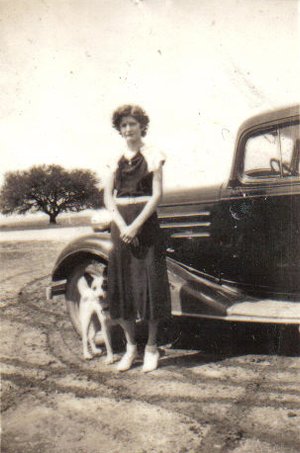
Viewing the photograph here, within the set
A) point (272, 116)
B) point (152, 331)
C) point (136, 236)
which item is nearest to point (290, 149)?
point (272, 116)

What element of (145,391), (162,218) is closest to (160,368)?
(145,391)

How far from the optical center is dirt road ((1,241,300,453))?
2389 millimetres

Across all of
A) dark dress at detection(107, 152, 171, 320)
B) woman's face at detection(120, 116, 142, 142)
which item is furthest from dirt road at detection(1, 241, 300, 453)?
woman's face at detection(120, 116, 142, 142)

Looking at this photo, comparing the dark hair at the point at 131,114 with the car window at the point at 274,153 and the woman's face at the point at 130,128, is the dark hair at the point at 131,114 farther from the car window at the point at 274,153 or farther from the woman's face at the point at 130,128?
the car window at the point at 274,153

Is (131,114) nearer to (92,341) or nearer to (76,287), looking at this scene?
(76,287)

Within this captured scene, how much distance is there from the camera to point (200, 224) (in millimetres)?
4125

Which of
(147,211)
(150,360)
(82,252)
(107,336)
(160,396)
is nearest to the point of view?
(160,396)

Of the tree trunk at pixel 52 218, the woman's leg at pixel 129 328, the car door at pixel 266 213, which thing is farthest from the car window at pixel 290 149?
the tree trunk at pixel 52 218

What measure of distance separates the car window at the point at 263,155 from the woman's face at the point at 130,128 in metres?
1.00

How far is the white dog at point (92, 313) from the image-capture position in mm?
3637

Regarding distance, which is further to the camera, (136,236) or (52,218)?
(52,218)

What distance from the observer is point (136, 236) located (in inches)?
131

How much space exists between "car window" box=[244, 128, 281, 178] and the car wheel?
4.85 feet

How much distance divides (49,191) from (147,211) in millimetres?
28361
